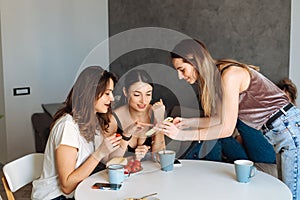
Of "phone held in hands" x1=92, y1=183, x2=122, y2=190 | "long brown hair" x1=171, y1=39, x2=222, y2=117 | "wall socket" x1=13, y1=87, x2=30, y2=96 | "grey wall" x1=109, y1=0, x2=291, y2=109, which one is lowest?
"phone held in hands" x1=92, y1=183, x2=122, y2=190

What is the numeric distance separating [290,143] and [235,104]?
0.38 metres

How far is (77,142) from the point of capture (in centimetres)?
205

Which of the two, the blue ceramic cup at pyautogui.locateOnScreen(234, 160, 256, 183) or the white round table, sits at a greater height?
the blue ceramic cup at pyautogui.locateOnScreen(234, 160, 256, 183)

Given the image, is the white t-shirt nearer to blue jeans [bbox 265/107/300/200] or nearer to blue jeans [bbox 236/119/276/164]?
blue jeans [bbox 265/107/300/200]

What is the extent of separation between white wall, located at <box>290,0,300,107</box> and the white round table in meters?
1.90

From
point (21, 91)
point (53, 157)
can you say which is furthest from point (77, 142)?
point (21, 91)

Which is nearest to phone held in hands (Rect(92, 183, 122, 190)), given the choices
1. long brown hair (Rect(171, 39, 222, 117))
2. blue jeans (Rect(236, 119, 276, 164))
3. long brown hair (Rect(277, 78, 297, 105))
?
long brown hair (Rect(171, 39, 222, 117))

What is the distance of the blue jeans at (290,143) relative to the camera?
7.26 feet

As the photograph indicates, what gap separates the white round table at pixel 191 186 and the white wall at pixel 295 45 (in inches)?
74.7

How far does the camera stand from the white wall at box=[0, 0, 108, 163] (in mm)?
4332

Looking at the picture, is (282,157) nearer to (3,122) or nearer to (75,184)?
(75,184)

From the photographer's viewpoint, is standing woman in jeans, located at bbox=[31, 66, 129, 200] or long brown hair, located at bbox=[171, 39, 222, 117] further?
long brown hair, located at bbox=[171, 39, 222, 117]

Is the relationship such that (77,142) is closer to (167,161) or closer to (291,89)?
(167,161)

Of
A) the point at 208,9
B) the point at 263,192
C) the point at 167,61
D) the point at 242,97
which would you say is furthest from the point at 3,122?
the point at 263,192
